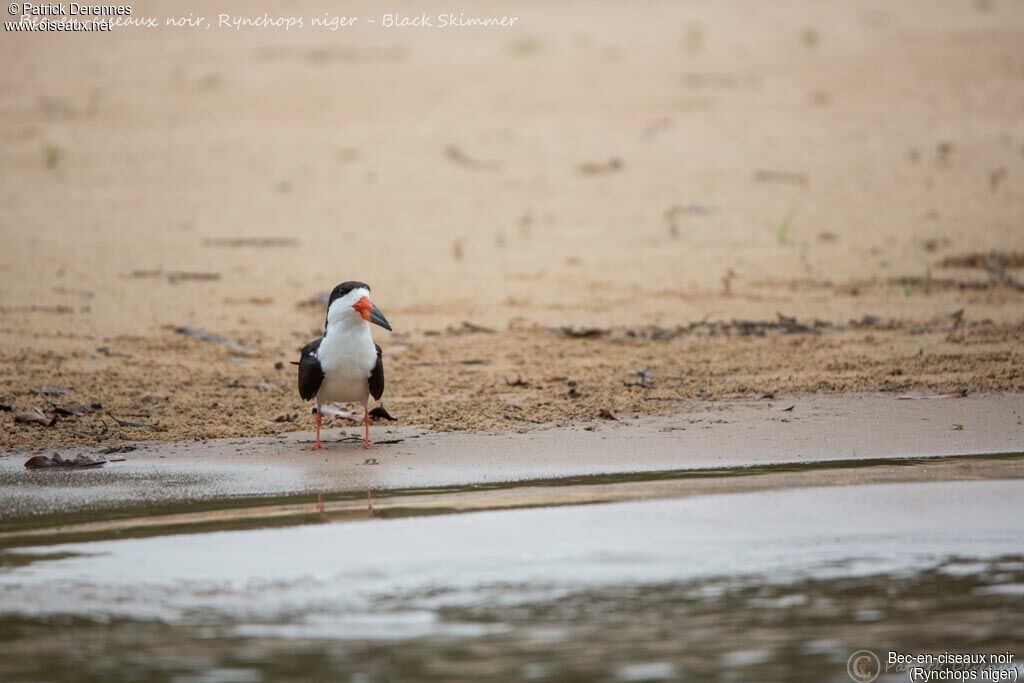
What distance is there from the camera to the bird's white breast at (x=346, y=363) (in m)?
6.71

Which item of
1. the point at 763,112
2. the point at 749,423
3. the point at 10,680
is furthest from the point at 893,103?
the point at 10,680

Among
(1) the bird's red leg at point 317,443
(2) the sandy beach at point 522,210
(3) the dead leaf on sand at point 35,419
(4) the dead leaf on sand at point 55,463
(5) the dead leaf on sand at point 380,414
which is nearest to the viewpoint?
(4) the dead leaf on sand at point 55,463

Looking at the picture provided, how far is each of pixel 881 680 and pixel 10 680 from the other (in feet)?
8.96

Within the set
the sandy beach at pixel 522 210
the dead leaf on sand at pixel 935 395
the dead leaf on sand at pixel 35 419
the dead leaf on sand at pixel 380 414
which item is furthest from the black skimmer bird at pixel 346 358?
the dead leaf on sand at pixel 935 395

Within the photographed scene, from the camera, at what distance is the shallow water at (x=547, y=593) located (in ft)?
13.9

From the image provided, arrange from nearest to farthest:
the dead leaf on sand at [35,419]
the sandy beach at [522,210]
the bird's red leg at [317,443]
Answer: the bird's red leg at [317,443], the dead leaf on sand at [35,419], the sandy beach at [522,210]

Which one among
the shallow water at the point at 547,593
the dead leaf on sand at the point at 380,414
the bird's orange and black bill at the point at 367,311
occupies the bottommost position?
the shallow water at the point at 547,593

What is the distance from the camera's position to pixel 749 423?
687 cm

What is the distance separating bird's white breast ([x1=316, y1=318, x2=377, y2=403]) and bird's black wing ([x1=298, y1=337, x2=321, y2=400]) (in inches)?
1.0

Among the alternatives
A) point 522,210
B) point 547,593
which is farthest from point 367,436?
point 522,210

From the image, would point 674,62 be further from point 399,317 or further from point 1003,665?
point 1003,665

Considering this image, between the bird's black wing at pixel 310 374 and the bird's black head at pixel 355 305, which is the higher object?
the bird's black head at pixel 355 305

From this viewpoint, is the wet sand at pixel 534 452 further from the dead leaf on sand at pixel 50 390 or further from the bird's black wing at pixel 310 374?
the dead leaf on sand at pixel 50 390

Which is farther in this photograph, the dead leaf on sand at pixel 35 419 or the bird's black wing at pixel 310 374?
the dead leaf on sand at pixel 35 419
